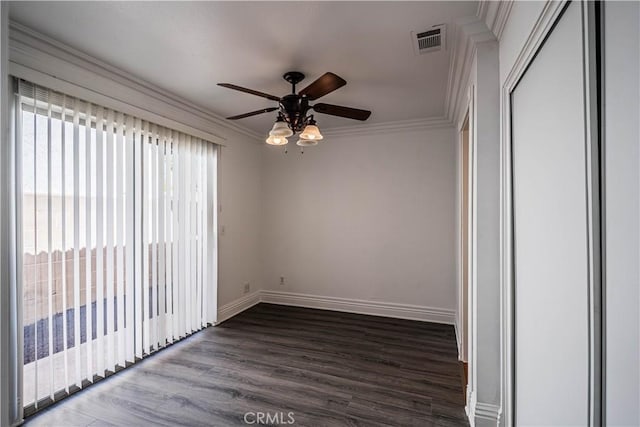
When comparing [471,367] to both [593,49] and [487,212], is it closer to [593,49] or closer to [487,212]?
[487,212]

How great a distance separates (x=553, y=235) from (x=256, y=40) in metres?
2.03

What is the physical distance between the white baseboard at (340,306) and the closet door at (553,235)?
2.31m

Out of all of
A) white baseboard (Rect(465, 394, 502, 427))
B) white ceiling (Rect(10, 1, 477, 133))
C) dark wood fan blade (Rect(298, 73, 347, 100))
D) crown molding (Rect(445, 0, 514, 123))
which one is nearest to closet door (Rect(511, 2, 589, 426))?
white baseboard (Rect(465, 394, 502, 427))

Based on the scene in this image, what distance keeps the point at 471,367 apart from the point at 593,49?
1929 millimetres

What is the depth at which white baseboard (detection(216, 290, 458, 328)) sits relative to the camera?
3.65m

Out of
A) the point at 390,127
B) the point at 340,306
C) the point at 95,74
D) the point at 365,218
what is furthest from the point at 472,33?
the point at 340,306

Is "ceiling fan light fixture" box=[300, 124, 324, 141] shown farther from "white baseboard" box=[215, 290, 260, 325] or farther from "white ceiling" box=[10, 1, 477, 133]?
"white baseboard" box=[215, 290, 260, 325]

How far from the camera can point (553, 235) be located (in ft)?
3.34

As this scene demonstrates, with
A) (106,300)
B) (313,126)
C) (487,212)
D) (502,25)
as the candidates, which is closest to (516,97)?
(502,25)

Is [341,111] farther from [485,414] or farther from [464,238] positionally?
[485,414]

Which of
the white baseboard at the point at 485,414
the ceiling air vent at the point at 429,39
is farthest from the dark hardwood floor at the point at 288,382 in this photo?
the ceiling air vent at the point at 429,39

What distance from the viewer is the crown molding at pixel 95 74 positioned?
6.00 feet

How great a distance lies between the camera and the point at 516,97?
1447 millimetres

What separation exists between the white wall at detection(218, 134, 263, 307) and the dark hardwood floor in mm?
731
